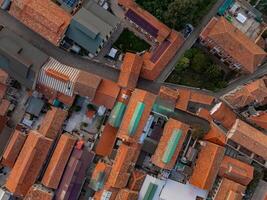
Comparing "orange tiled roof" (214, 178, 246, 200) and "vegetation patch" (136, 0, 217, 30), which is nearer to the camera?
"vegetation patch" (136, 0, 217, 30)

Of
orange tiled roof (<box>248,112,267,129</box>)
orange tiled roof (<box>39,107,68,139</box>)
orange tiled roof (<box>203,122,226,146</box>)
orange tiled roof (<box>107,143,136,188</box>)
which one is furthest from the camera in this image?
orange tiled roof (<box>248,112,267,129</box>)

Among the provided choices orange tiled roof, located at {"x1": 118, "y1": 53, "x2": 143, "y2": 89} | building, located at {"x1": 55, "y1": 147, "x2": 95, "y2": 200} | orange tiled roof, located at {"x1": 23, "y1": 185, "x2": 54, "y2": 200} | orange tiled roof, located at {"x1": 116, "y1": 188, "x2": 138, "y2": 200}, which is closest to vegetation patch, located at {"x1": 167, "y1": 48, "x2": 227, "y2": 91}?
orange tiled roof, located at {"x1": 118, "y1": 53, "x2": 143, "y2": 89}

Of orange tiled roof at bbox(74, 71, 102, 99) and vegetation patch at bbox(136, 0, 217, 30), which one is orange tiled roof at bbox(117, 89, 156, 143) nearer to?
orange tiled roof at bbox(74, 71, 102, 99)

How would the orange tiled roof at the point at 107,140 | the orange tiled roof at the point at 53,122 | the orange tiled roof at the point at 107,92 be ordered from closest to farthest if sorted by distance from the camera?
1. the orange tiled roof at the point at 53,122
2. the orange tiled roof at the point at 107,92
3. the orange tiled roof at the point at 107,140

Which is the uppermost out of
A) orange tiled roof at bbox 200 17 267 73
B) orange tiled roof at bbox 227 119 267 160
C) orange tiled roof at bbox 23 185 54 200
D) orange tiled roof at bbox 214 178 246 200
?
orange tiled roof at bbox 200 17 267 73

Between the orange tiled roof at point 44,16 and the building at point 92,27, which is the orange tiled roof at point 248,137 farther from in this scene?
the orange tiled roof at point 44,16

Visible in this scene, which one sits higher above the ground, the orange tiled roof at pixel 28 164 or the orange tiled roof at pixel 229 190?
the orange tiled roof at pixel 229 190

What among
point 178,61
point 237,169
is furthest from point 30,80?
point 237,169

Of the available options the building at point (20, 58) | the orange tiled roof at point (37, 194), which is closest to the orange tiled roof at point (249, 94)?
the building at point (20, 58)
